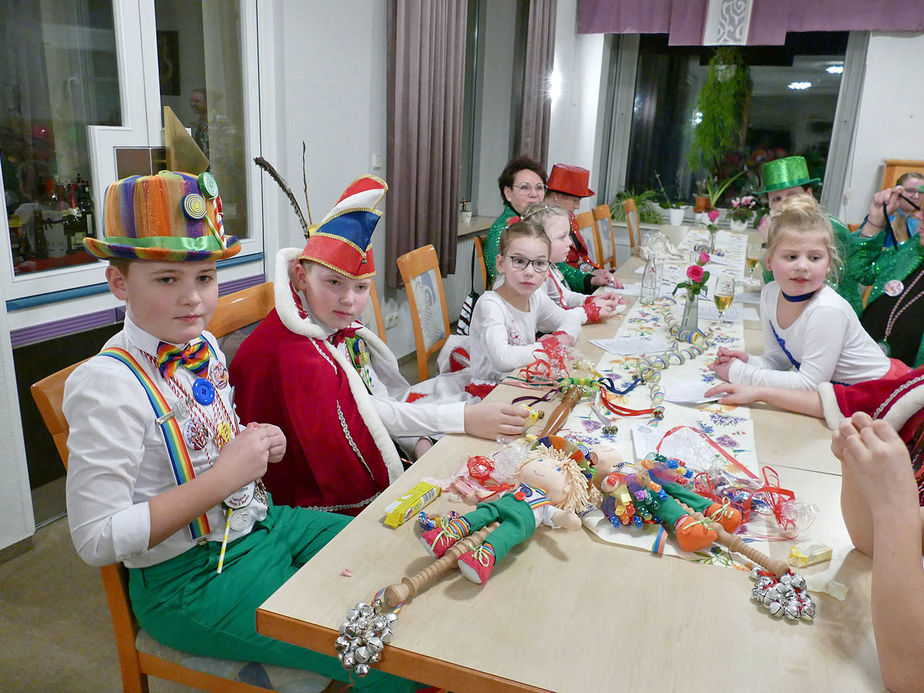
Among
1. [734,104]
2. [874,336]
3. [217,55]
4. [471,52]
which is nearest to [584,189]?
[874,336]

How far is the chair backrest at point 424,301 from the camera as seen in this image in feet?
8.16

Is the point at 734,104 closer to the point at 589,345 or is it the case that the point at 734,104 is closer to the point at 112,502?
the point at 589,345

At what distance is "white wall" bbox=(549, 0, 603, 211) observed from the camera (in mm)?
5977

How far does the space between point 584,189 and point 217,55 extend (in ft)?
6.24

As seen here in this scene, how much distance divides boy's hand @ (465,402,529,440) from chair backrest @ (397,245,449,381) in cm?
94

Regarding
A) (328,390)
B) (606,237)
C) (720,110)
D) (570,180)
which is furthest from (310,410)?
(720,110)

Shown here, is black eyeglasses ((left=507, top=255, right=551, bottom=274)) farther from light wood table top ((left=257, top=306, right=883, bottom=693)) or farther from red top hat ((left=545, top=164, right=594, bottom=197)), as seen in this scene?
red top hat ((left=545, top=164, right=594, bottom=197))

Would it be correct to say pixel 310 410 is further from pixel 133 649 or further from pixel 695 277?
pixel 695 277

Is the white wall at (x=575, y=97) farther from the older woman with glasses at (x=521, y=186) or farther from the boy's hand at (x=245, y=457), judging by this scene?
the boy's hand at (x=245, y=457)

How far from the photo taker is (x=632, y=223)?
5863mm

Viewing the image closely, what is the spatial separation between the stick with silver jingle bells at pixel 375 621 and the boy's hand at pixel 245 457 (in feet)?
1.09

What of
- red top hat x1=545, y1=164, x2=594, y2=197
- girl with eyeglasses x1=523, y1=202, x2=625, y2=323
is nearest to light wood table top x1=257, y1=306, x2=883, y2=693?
girl with eyeglasses x1=523, y1=202, x2=625, y2=323

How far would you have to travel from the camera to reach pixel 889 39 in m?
5.42

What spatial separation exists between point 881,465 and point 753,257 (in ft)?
11.4
